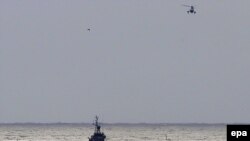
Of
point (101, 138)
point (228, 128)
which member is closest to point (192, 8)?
point (228, 128)

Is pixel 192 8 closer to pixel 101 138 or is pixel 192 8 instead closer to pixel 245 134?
pixel 245 134

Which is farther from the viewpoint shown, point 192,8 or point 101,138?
point 101,138

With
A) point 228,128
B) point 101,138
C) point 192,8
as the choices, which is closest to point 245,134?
point 228,128

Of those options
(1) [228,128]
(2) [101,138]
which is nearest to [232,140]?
(1) [228,128]

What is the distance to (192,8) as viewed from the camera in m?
115

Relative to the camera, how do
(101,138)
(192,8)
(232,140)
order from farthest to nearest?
(101,138) < (192,8) < (232,140)

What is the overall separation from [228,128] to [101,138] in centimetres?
12495

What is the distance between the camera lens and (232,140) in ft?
209

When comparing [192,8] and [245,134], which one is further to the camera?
[192,8]

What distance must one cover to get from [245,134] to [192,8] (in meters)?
51.7

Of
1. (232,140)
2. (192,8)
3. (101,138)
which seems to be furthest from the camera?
(101,138)

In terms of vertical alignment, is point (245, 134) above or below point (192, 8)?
below

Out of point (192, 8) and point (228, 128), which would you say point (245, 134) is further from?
point (192, 8)

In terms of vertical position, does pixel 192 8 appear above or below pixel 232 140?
above
